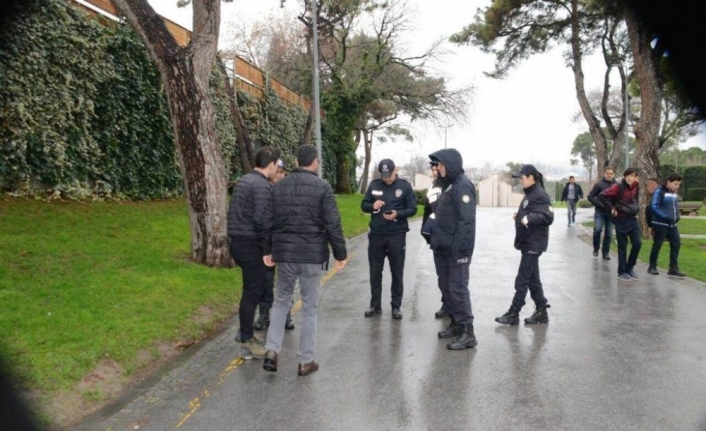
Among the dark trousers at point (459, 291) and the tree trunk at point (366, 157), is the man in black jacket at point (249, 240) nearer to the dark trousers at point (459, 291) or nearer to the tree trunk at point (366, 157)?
the dark trousers at point (459, 291)

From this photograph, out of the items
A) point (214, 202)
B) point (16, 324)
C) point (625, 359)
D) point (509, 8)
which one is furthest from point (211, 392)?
point (509, 8)

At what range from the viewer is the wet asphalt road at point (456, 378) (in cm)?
395

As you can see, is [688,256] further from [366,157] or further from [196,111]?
[366,157]

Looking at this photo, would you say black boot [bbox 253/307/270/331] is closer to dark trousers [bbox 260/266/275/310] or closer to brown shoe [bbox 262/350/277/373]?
dark trousers [bbox 260/266/275/310]

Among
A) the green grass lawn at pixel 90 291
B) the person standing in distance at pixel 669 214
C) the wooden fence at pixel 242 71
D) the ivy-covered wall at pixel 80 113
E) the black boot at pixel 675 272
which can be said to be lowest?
the black boot at pixel 675 272

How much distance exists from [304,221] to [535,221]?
2.89 m

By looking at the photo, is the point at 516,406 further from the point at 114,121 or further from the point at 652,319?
the point at 114,121

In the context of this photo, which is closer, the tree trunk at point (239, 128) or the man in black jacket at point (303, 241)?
the man in black jacket at point (303, 241)

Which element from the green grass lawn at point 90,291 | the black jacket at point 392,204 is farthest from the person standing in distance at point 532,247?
the green grass lawn at point 90,291

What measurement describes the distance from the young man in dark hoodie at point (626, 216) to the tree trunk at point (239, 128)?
1278 cm

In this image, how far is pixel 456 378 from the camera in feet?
15.7

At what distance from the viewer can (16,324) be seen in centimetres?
510

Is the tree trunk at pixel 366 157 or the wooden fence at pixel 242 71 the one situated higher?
the wooden fence at pixel 242 71

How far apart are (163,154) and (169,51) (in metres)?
6.82
